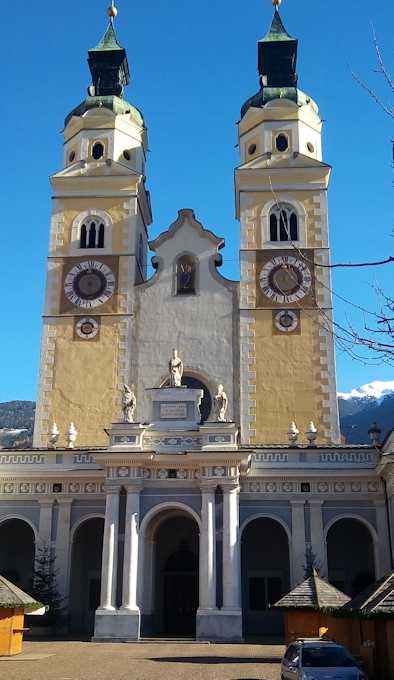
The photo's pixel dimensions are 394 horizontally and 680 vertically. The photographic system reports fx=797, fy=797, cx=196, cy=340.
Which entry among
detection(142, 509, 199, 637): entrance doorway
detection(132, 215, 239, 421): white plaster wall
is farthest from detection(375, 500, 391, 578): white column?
detection(132, 215, 239, 421): white plaster wall

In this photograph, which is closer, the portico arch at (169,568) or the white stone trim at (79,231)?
the portico arch at (169,568)

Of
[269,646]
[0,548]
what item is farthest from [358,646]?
[0,548]

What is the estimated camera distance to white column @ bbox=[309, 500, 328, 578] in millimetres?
29184

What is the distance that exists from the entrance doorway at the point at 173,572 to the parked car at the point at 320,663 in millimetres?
15279

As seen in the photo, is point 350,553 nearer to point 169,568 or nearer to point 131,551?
point 169,568

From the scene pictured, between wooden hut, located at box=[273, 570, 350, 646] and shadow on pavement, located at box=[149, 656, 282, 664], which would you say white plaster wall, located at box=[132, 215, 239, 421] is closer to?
shadow on pavement, located at box=[149, 656, 282, 664]

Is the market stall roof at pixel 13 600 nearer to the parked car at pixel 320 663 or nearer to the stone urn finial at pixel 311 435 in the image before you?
the parked car at pixel 320 663

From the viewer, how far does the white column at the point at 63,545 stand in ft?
97.9

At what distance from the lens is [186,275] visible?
37562 millimetres

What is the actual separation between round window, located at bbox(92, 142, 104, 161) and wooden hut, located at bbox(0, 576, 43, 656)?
949 inches

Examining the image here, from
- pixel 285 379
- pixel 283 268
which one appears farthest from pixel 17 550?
pixel 283 268

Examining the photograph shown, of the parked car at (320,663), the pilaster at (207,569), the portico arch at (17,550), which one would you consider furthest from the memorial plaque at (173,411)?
the parked car at (320,663)

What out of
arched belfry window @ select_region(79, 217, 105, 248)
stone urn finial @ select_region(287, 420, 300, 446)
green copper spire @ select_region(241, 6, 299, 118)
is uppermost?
green copper spire @ select_region(241, 6, 299, 118)

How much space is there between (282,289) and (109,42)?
726 inches
